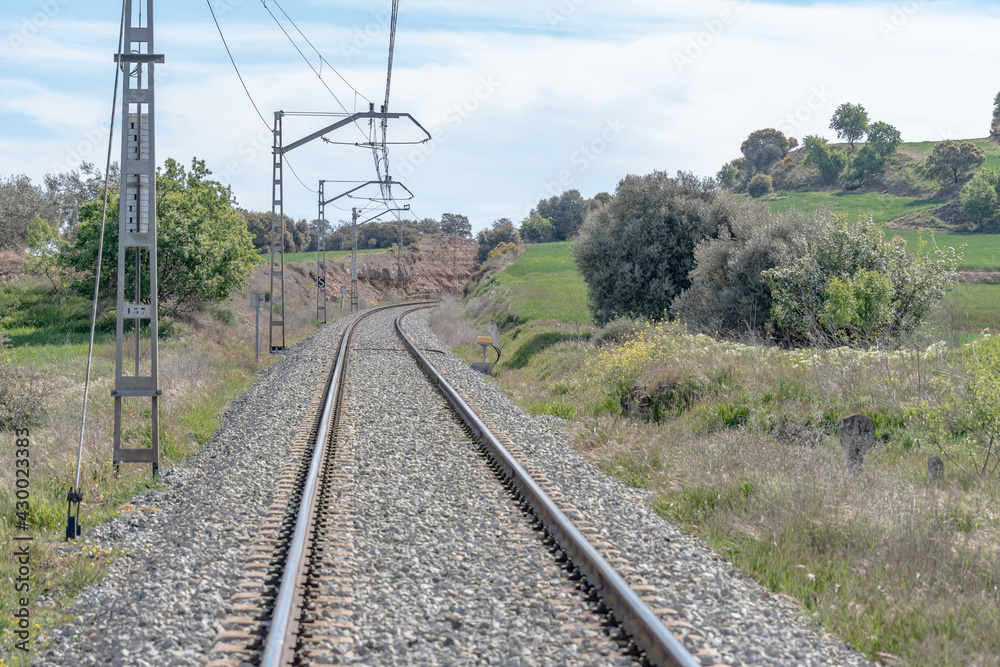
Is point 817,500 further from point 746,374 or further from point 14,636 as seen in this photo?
point 14,636

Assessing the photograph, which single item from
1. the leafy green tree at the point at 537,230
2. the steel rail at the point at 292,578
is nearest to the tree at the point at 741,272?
the steel rail at the point at 292,578

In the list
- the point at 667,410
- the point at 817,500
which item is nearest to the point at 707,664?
the point at 817,500

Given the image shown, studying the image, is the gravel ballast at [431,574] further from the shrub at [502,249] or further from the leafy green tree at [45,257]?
the shrub at [502,249]

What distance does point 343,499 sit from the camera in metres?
7.99

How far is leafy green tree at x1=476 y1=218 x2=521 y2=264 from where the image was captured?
115 meters

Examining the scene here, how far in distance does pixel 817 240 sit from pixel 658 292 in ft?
24.4

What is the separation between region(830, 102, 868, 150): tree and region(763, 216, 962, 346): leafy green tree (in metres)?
139

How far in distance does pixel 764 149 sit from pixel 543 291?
115573mm

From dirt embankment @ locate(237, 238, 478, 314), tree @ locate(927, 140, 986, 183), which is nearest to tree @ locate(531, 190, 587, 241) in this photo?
dirt embankment @ locate(237, 238, 478, 314)

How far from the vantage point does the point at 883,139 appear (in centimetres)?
12344

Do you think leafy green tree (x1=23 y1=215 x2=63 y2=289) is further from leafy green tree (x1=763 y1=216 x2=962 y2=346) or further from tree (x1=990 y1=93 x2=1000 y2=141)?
tree (x1=990 y1=93 x2=1000 y2=141)

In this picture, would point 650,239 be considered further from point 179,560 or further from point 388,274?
point 388,274

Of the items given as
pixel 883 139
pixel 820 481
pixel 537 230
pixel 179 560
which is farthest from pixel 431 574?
pixel 883 139

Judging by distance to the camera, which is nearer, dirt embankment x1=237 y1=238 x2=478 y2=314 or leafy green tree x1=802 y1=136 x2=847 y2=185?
dirt embankment x1=237 y1=238 x2=478 y2=314
